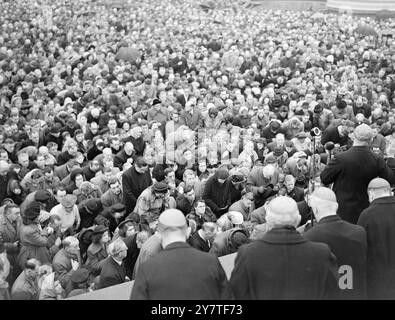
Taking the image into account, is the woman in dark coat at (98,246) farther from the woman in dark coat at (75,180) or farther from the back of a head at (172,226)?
the back of a head at (172,226)

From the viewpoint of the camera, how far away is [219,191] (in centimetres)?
820

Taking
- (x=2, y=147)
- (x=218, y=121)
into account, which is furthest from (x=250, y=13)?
(x=2, y=147)

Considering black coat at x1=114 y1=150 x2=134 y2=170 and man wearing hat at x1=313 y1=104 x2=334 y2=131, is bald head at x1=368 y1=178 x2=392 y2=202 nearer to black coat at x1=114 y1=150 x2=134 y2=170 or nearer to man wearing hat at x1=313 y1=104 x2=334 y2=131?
black coat at x1=114 y1=150 x2=134 y2=170

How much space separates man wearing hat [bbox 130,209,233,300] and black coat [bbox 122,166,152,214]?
187 inches

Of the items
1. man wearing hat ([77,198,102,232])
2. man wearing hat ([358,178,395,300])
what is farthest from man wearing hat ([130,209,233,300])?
man wearing hat ([77,198,102,232])

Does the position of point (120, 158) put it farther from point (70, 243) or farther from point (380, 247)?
point (380, 247)

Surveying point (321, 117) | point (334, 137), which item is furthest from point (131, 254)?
point (321, 117)

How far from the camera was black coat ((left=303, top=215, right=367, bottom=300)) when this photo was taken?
385 cm

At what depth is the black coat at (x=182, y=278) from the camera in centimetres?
329

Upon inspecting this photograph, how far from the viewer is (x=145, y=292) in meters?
3.32

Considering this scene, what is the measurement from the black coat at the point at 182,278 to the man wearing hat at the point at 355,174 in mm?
1847

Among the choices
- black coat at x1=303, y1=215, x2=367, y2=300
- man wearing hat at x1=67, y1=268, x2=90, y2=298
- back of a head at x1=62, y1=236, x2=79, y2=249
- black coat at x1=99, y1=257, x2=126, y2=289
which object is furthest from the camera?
back of a head at x1=62, y1=236, x2=79, y2=249


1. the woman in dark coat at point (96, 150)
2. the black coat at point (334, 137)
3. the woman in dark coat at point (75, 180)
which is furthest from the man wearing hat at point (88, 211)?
the black coat at point (334, 137)
